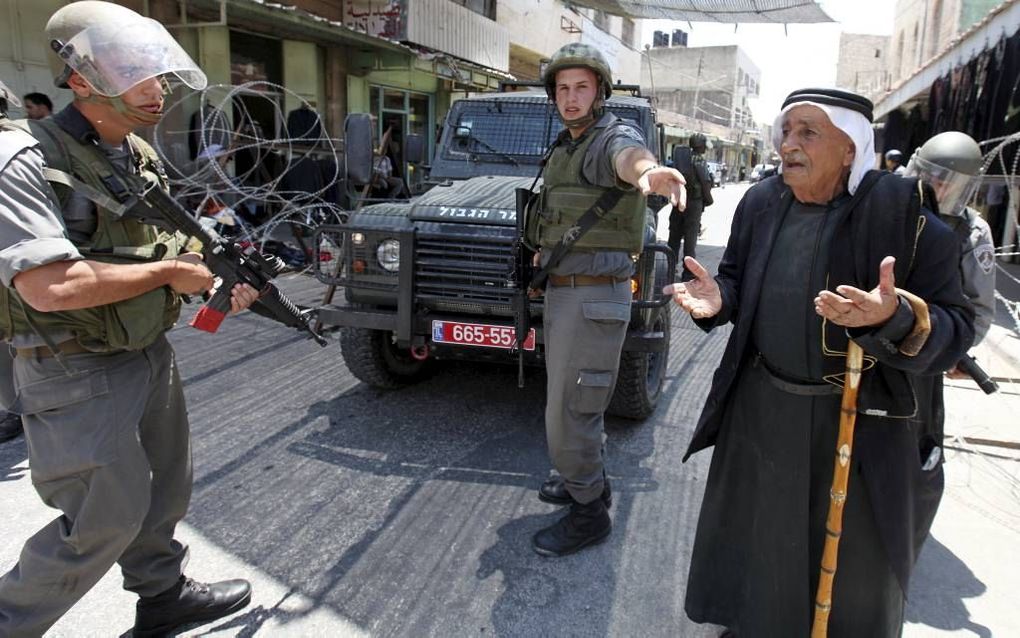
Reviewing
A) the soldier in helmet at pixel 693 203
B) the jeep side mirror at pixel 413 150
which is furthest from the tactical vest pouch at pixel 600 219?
the soldier in helmet at pixel 693 203

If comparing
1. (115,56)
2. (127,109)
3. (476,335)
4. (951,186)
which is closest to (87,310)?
(127,109)

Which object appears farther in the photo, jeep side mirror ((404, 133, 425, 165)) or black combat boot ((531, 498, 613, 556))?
jeep side mirror ((404, 133, 425, 165))

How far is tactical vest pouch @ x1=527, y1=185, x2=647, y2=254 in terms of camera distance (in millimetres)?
2580

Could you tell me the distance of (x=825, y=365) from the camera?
181cm

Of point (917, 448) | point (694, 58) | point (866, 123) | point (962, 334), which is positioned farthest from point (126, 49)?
point (694, 58)

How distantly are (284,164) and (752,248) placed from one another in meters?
8.29

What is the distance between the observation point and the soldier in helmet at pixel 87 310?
1.70m

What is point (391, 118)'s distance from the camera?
13.0 meters

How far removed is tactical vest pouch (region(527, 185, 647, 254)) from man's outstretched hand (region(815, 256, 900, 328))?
3.66 feet

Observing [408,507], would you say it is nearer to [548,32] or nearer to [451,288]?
Answer: [451,288]

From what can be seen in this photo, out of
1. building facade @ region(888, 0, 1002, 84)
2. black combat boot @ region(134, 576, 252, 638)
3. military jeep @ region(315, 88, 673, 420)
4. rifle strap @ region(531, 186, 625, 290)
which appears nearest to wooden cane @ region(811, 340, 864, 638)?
rifle strap @ region(531, 186, 625, 290)

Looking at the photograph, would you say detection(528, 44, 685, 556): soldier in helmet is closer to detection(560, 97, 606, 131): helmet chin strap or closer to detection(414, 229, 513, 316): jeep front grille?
detection(560, 97, 606, 131): helmet chin strap

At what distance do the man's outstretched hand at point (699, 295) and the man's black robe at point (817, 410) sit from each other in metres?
0.07

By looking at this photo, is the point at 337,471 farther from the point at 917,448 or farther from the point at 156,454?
the point at 917,448
